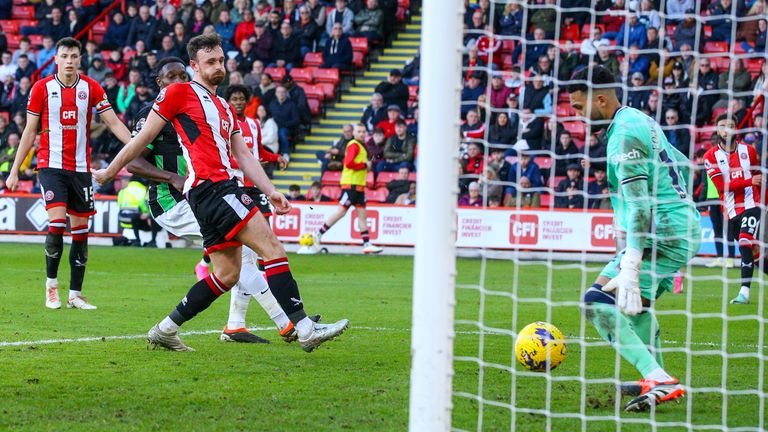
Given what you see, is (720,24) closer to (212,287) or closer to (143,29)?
(143,29)

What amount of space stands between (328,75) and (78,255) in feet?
49.6

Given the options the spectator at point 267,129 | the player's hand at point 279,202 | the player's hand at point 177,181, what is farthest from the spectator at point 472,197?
the player's hand at point 279,202

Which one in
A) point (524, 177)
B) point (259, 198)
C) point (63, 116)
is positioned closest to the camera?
point (259, 198)

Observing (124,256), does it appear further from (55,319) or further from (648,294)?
(648,294)

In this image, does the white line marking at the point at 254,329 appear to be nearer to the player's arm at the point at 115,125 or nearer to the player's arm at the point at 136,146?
the player's arm at the point at 136,146

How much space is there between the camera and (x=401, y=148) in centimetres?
2200

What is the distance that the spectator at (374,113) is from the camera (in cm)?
2261

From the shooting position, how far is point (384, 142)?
2230 cm

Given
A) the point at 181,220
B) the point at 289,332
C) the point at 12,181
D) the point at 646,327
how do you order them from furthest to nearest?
the point at 12,181, the point at 181,220, the point at 289,332, the point at 646,327

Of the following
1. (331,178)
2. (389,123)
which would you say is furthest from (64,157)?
(331,178)

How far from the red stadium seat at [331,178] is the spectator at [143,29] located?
6263 mm

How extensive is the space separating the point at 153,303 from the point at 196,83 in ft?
14.6

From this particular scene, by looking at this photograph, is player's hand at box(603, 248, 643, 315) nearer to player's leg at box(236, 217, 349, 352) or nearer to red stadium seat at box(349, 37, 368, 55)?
player's leg at box(236, 217, 349, 352)

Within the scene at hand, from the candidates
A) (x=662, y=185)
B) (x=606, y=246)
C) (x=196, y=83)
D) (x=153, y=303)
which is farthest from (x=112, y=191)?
(x=662, y=185)
